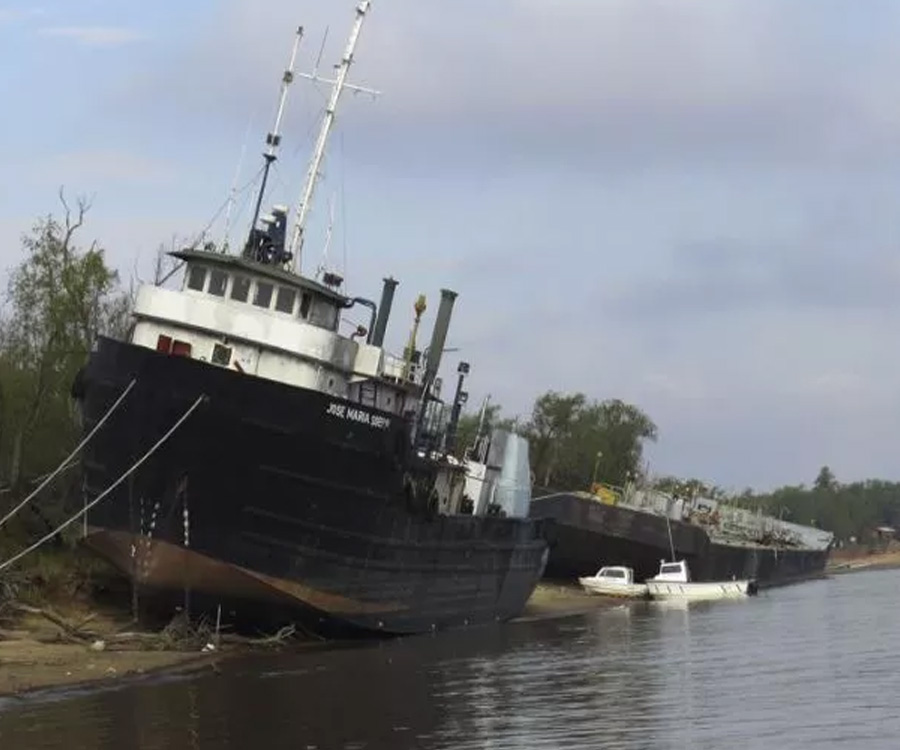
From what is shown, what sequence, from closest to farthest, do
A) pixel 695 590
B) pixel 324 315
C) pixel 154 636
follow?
pixel 154 636 → pixel 324 315 → pixel 695 590

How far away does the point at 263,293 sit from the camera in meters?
31.0

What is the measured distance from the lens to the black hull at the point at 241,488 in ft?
93.1

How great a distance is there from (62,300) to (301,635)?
13.9 m

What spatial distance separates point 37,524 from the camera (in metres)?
34.8

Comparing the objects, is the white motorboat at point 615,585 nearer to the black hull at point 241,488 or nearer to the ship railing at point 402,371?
the ship railing at point 402,371

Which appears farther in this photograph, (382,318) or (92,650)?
(382,318)

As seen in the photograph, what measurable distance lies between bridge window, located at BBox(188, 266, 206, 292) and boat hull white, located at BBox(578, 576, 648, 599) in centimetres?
3339

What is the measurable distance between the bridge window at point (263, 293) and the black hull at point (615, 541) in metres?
29.5

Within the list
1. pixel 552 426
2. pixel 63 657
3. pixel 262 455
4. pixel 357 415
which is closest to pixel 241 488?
pixel 262 455

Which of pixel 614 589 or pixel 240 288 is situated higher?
pixel 240 288

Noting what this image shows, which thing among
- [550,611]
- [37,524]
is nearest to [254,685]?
[37,524]

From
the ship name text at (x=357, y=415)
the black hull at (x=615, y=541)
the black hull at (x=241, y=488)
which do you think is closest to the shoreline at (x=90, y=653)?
the black hull at (x=241, y=488)

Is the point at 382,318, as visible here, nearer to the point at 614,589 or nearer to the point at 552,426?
the point at 614,589

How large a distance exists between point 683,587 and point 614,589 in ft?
11.0
